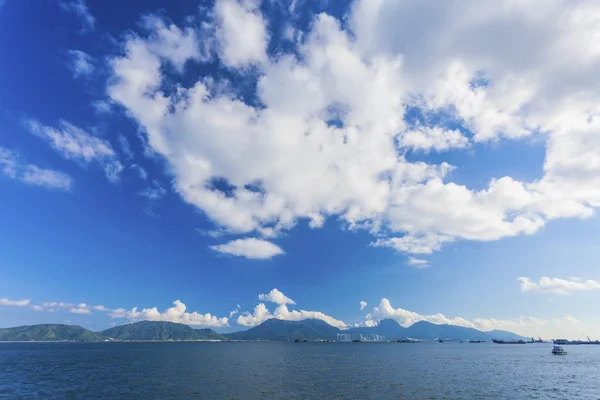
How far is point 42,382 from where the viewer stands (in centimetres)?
8725

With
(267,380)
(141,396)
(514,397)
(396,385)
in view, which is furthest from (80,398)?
(514,397)

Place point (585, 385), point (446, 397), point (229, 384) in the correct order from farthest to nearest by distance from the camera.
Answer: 1. point (585, 385)
2. point (229, 384)
3. point (446, 397)

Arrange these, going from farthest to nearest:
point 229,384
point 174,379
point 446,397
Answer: point 174,379 → point 229,384 → point 446,397

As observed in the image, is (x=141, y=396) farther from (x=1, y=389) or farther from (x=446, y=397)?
(x=446, y=397)

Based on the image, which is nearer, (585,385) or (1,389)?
(1,389)

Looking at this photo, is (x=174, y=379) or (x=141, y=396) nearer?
(x=141, y=396)

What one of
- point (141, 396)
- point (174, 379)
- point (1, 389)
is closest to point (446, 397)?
point (141, 396)

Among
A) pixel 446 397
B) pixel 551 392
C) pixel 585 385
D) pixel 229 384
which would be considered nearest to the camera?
pixel 446 397

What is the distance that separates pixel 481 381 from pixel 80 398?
337 feet

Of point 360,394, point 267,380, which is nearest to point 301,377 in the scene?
point 267,380

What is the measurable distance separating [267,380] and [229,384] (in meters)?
12.5

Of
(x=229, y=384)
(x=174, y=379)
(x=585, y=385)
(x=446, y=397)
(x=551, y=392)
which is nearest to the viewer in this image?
(x=446, y=397)

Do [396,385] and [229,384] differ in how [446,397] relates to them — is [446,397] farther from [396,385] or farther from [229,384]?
[229,384]

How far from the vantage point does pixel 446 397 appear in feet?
219
